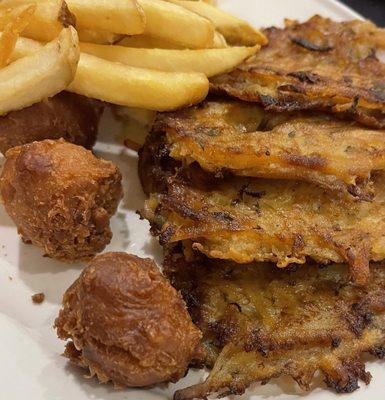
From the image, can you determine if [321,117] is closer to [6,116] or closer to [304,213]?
[304,213]

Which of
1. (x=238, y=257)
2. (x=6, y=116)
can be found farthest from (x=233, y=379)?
(x=6, y=116)

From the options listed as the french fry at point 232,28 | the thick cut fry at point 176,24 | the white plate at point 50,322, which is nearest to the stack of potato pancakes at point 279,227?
the white plate at point 50,322

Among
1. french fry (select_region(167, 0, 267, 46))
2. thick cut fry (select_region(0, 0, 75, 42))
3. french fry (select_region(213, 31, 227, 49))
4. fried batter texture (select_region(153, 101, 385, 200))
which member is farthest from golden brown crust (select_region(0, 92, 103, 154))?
french fry (select_region(167, 0, 267, 46))

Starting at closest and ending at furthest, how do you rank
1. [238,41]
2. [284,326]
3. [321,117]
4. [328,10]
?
[284,326], [321,117], [238,41], [328,10]

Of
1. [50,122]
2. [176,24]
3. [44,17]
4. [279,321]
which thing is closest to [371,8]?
[176,24]

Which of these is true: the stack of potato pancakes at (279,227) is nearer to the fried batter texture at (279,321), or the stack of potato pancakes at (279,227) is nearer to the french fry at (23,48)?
the fried batter texture at (279,321)

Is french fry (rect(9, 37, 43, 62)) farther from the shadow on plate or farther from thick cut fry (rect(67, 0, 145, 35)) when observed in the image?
the shadow on plate

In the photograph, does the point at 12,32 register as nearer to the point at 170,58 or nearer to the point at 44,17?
the point at 44,17
